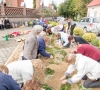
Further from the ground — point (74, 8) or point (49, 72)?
point (74, 8)

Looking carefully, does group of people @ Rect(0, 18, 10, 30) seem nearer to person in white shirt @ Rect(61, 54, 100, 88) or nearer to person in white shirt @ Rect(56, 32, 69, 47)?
person in white shirt @ Rect(56, 32, 69, 47)

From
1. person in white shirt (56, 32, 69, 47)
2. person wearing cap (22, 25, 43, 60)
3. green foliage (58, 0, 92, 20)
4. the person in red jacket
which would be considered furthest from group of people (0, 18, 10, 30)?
green foliage (58, 0, 92, 20)

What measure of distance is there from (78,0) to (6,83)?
118ft

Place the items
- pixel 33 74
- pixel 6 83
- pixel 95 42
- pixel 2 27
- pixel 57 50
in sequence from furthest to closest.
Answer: pixel 2 27, pixel 95 42, pixel 57 50, pixel 33 74, pixel 6 83

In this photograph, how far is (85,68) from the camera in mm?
3561

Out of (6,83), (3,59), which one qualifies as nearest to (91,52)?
(6,83)

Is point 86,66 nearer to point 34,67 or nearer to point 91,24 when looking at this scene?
point 34,67

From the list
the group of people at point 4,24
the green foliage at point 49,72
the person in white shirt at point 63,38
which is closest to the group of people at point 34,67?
the green foliage at point 49,72

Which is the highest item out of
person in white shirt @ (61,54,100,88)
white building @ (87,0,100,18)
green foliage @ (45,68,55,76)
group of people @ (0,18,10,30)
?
white building @ (87,0,100,18)

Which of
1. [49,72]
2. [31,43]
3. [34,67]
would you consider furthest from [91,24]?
[34,67]

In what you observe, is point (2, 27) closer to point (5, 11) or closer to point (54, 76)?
point (5, 11)

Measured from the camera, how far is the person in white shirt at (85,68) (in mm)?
3498

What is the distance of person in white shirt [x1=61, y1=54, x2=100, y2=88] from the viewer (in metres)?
3.50

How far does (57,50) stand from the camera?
735cm
